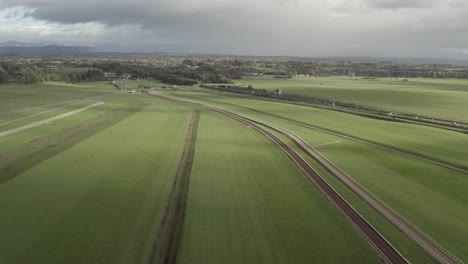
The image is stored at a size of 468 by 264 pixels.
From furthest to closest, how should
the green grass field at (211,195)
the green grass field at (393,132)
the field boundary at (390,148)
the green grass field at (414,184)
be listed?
the green grass field at (393,132) < the field boundary at (390,148) < the green grass field at (414,184) < the green grass field at (211,195)

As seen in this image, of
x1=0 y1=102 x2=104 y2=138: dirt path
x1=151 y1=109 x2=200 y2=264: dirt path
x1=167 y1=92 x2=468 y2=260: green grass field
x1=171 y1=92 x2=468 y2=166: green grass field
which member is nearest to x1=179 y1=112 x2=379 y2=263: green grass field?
x1=151 y1=109 x2=200 y2=264: dirt path

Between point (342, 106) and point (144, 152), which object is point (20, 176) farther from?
point (342, 106)

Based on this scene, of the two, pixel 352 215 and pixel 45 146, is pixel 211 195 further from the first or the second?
pixel 45 146

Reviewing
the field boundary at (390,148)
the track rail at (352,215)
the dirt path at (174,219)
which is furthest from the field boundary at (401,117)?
the dirt path at (174,219)

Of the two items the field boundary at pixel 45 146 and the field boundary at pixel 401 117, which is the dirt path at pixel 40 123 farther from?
the field boundary at pixel 401 117

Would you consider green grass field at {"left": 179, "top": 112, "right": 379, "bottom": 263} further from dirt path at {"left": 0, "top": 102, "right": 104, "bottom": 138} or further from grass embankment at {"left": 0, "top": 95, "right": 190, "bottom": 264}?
dirt path at {"left": 0, "top": 102, "right": 104, "bottom": 138}

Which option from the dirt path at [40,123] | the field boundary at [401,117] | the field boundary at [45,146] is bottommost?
the field boundary at [45,146]

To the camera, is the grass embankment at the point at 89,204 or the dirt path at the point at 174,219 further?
the dirt path at the point at 174,219
